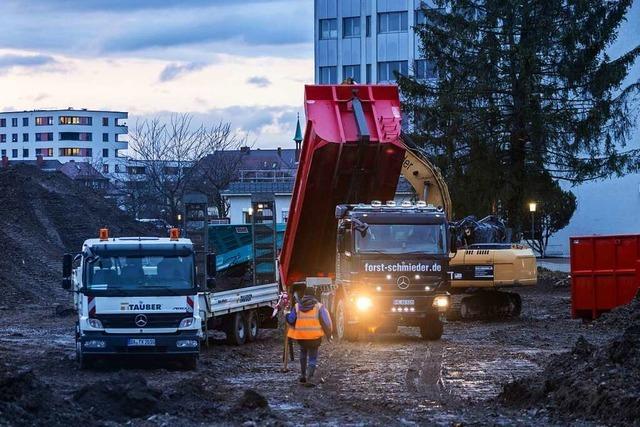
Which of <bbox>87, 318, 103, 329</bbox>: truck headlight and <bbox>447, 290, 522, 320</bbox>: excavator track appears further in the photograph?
<bbox>447, 290, 522, 320</bbox>: excavator track

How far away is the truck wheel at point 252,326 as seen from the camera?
28.2 metres

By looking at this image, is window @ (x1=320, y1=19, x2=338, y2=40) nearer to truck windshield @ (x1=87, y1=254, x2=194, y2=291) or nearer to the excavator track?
the excavator track

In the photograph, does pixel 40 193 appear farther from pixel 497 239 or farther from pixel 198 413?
pixel 198 413

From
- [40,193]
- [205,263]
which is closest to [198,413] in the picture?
[205,263]

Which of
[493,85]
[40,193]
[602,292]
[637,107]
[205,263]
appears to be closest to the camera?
[205,263]

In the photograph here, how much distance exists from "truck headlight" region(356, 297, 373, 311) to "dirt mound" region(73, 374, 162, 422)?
10999 millimetres

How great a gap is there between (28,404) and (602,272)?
68.0 ft

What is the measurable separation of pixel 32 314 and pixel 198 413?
24744mm

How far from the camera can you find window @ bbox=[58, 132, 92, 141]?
178 m

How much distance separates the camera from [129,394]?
16.1 m

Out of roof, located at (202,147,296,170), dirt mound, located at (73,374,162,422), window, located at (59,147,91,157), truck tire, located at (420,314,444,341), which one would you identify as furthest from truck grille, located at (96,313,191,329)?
window, located at (59,147,91,157)

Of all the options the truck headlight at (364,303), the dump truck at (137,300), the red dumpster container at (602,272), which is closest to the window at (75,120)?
the red dumpster container at (602,272)

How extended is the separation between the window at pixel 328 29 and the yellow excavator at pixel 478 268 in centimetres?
5604

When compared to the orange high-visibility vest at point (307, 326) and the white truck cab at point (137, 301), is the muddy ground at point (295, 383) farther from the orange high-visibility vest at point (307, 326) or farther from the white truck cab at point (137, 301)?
the orange high-visibility vest at point (307, 326)
